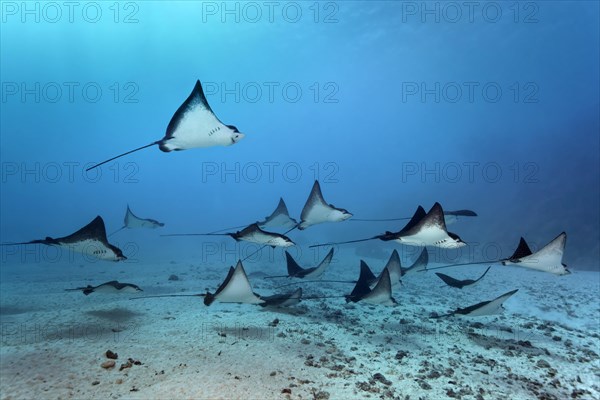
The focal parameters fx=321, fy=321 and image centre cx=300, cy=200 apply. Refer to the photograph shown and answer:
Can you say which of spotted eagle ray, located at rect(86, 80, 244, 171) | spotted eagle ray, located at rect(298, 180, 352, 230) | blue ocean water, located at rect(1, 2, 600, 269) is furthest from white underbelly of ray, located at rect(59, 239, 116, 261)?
blue ocean water, located at rect(1, 2, 600, 269)

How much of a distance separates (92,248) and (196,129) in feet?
7.37

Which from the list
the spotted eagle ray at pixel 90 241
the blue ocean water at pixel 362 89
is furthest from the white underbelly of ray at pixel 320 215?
the blue ocean water at pixel 362 89

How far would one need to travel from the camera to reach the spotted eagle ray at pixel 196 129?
4.50 m

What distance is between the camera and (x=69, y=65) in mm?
64688

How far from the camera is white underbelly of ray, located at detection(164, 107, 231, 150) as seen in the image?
4641mm

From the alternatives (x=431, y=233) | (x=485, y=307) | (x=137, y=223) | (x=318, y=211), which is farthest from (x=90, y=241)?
(x=137, y=223)

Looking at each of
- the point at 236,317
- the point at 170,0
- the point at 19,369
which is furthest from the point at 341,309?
the point at 170,0

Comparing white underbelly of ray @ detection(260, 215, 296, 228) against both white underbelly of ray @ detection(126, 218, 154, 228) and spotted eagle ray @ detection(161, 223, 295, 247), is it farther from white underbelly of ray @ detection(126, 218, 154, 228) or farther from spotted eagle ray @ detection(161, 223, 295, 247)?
white underbelly of ray @ detection(126, 218, 154, 228)

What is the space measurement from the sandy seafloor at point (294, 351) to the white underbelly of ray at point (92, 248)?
1.26 metres

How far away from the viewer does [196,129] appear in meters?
4.84

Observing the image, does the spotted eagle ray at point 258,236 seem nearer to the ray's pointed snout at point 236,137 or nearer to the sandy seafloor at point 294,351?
the ray's pointed snout at point 236,137

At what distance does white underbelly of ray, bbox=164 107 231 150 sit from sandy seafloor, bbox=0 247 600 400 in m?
3.05

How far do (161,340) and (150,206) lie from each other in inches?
4633

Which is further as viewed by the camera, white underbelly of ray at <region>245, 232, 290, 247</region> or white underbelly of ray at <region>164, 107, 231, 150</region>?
white underbelly of ray at <region>245, 232, 290, 247</region>
